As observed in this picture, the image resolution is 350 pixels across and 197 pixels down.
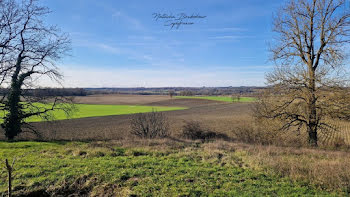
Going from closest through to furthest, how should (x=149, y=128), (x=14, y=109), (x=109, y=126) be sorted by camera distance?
(x=14, y=109) < (x=149, y=128) < (x=109, y=126)

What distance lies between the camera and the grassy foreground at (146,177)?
219 inches

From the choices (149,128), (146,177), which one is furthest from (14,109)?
(146,177)

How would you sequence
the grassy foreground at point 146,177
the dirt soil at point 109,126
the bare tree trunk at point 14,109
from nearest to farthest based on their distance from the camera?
the grassy foreground at point 146,177 < the bare tree trunk at point 14,109 < the dirt soil at point 109,126

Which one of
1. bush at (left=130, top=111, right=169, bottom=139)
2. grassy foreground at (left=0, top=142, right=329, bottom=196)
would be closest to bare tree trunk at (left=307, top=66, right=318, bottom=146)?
grassy foreground at (left=0, top=142, right=329, bottom=196)

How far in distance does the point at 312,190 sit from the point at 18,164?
10594 mm

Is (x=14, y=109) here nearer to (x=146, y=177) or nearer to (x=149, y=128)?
(x=149, y=128)

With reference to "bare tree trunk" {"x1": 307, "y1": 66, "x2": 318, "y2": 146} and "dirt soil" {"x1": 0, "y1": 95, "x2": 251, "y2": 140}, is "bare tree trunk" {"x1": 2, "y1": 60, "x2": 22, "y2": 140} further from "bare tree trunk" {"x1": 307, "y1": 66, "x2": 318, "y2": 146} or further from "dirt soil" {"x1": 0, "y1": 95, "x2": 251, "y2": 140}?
"bare tree trunk" {"x1": 307, "y1": 66, "x2": 318, "y2": 146}

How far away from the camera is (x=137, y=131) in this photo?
20.6m

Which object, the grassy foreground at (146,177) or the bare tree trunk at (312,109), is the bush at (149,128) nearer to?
the grassy foreground at (146,177)

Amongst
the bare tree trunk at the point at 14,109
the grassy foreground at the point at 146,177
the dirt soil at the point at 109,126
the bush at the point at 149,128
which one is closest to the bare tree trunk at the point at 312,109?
the grassy foreground at the point at 146,177

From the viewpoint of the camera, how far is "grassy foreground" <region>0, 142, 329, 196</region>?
18.3 ft

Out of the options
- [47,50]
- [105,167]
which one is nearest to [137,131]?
[47,50]

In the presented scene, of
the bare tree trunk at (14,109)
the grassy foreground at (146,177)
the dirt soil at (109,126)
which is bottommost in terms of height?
the dirt soil at (109,126)

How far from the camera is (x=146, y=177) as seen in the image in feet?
21.2
